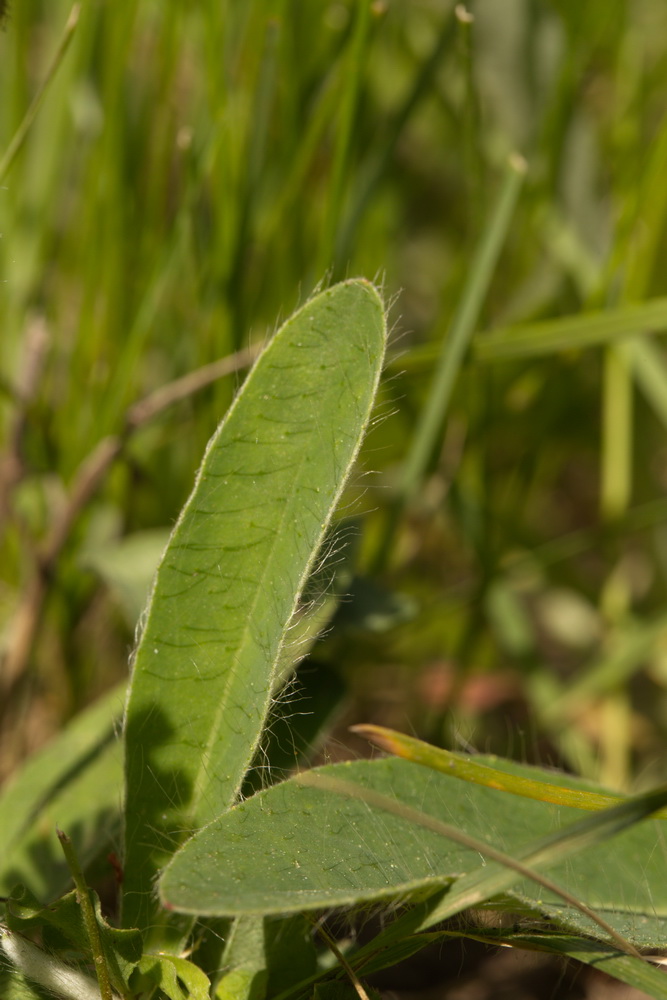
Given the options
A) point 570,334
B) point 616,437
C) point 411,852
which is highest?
point 570,334

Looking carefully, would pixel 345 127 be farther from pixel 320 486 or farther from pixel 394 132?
pixel 320 486

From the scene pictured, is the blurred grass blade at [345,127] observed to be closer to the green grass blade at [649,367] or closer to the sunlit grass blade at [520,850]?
the green grass blade at [649,367]

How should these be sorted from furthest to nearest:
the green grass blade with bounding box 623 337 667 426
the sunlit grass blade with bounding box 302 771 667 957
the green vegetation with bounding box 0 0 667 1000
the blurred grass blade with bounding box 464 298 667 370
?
the green grass blade with bounding box 623 337 667 426 → the blurred grass blade with bounding box 464 298 667 370 → the green vegetation with bounding box 0 0 667 1000 → the sunlit grass blade with bounding box 302 771 667 957

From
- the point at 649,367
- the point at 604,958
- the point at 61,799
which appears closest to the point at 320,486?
the point at 604,958

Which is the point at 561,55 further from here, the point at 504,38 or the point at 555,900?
the point at 555,900

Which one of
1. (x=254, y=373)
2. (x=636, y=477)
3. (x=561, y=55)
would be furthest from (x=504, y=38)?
(x=254, y=373)

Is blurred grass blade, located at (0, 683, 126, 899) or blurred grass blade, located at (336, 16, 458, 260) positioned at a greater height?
blurred grass blade, located at (336, 16, 458, 260)

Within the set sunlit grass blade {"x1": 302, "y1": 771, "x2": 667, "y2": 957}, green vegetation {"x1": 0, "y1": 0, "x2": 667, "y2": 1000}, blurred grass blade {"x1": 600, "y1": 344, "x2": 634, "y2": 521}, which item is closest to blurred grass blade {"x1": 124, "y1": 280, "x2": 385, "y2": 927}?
green vegetation {"x1": 0, "y1": 0, "x2": 667, "y2": 1000}

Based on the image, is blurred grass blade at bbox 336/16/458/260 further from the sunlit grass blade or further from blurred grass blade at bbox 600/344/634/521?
the sunlit grass blade

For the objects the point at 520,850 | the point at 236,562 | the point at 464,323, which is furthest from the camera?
the point at 464,323
